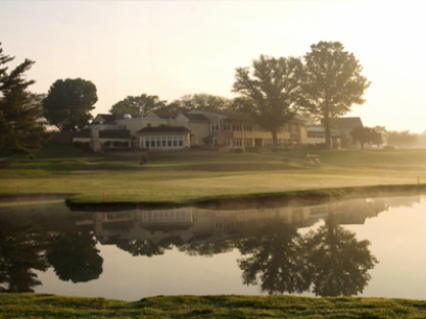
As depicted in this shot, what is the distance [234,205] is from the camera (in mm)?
25250

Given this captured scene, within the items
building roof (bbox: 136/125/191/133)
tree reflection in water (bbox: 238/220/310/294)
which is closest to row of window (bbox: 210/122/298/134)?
building roof (bbox: 136/125/191/133)

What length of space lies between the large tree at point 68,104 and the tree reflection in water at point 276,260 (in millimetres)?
84358

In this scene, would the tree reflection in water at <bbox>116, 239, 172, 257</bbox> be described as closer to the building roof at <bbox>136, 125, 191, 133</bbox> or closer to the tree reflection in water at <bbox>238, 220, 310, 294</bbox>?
the tree reflection in water at <bbox>238, 220, 310, 294</bbox>

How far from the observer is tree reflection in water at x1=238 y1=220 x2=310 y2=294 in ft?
38.7

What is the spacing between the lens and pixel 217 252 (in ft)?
50.9

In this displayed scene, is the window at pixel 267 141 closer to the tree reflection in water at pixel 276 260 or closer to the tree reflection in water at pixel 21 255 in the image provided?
the tree reflection in water at pixel 276 260

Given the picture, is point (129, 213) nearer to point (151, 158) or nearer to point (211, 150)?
point (151, 158)

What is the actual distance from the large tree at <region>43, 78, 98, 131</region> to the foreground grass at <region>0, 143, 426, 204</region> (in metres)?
17.1

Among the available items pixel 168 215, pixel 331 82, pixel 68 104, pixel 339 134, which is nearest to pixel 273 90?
pixel 331 82

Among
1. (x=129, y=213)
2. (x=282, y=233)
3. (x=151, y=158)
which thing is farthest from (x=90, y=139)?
(x=282, y=233)

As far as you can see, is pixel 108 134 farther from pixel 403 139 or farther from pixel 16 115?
pixel 403 139

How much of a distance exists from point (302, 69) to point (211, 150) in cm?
2310

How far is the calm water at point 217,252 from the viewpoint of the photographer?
1168 cm

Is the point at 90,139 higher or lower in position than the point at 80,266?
higher
